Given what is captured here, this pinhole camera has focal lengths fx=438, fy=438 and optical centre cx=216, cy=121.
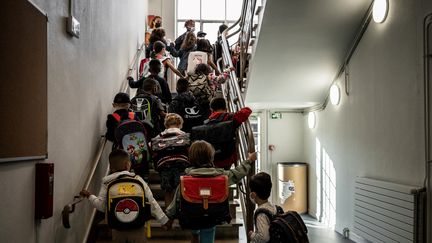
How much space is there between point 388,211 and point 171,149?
101 inches

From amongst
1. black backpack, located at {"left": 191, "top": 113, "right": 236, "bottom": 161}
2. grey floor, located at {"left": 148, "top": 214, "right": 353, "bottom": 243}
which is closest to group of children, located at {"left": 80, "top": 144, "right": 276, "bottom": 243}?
black backpack, located at {"left": 191, "top": 113, "right": 236, "bottom": 161}

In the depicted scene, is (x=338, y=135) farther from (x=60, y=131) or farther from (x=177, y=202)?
(x=60, y=131)

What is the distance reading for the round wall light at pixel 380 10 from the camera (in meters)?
4.91

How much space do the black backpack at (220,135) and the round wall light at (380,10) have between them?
2305 mm

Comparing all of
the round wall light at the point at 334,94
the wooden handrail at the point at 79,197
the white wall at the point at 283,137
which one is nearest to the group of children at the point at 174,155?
the wooden handrail at the point at 79,197

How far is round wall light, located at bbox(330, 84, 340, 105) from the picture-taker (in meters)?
6.76

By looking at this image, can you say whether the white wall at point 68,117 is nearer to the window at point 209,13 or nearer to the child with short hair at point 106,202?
the child with short hair at point 106,202

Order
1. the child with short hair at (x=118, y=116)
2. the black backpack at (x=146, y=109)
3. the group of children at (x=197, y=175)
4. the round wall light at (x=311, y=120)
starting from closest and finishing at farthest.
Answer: the group of children at (x=197, y=175), the child with short hair at (x=118, y=116), the black backpack at (x=146, y=109), the round wall light at (x=311, y=120)

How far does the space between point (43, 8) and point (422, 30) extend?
3332mm

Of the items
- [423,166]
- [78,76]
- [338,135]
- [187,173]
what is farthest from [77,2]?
[338,135]

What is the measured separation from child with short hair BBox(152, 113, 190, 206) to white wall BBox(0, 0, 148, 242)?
640 mm

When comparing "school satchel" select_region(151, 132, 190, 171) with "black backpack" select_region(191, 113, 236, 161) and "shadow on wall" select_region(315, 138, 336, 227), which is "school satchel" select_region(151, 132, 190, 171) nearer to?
"black backpack" select_region(191, 113, 236, 161)

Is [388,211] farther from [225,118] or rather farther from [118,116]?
[118,116]

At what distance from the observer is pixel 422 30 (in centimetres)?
413
